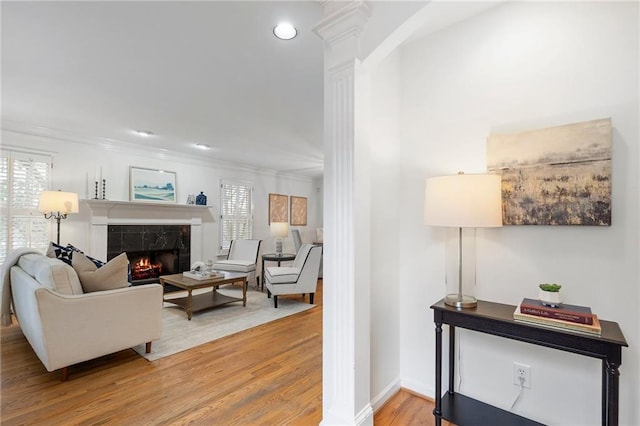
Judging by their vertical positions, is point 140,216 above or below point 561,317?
above

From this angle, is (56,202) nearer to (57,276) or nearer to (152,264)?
(57,276)

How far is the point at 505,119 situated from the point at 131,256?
18.5ft

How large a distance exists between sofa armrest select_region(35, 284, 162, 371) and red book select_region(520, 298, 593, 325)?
2726 millimetres

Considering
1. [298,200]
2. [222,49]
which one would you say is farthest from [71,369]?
[298,200]

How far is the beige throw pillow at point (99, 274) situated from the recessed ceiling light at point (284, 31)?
220 centimetres

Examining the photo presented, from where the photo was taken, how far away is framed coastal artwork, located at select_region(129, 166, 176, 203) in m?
4.98

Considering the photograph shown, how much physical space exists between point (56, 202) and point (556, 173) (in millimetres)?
4897

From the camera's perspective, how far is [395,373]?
6.90 feet

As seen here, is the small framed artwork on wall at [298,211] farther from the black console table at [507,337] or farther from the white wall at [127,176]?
the black console table at [507,337]

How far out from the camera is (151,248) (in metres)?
5.17

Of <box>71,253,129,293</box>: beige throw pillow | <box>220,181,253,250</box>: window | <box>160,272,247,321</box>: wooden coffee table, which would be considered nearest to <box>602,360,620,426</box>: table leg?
<box>71,253,129,293</box>: beige throw pillow

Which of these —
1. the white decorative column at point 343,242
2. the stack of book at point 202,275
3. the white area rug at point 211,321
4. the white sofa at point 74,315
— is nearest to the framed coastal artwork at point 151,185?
the stack of book at point 202,275

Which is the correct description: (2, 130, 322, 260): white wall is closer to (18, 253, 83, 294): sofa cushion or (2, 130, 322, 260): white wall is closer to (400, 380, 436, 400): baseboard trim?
(18, 253, 83, 294): sofa cushion

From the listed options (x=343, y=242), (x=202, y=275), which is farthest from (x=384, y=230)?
(x=202, y=275)
